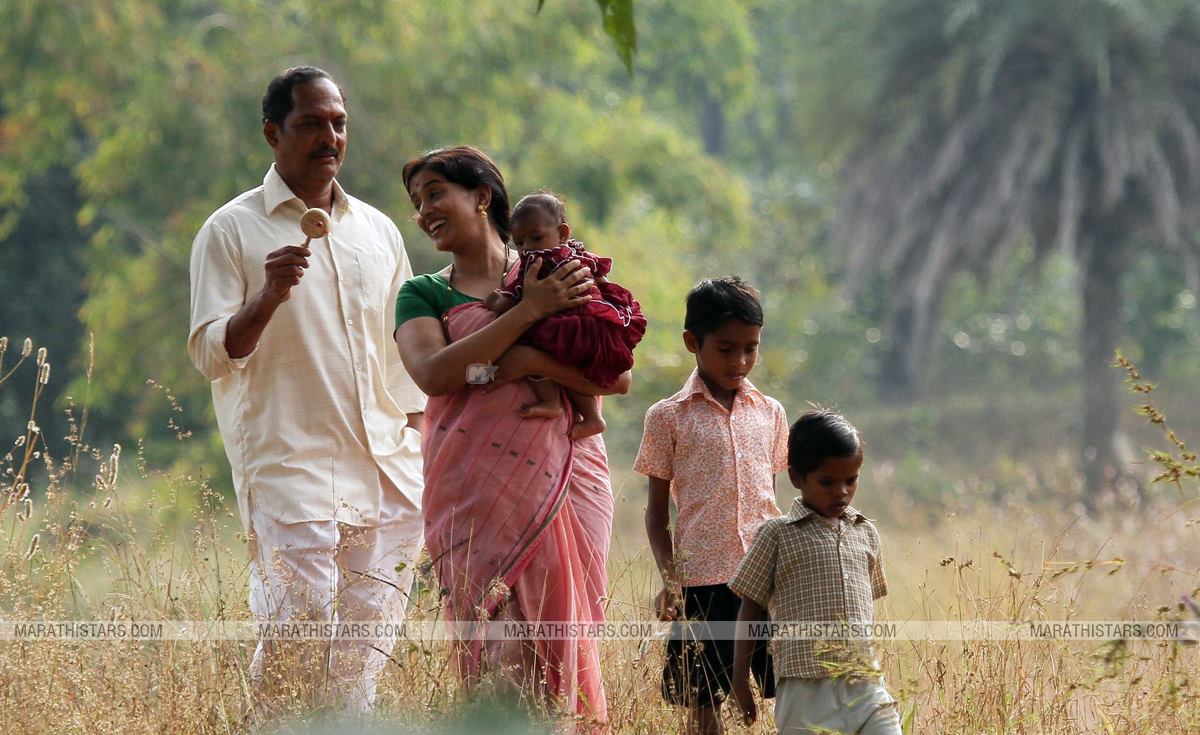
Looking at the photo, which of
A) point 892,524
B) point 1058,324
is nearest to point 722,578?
point 892,524

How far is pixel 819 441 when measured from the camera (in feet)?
10.9

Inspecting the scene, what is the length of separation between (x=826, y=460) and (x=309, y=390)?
1.48m

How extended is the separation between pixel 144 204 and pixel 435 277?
10907 mm

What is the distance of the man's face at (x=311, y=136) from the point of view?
4.00m

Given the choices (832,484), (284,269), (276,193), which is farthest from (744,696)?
(276,193)

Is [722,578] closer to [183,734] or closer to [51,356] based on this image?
[183,734]

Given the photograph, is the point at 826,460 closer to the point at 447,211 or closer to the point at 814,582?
the point at 814,582

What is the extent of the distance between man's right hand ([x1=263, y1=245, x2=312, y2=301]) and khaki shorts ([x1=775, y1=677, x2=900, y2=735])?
1.56m

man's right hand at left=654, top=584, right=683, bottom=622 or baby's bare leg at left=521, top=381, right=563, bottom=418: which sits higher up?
baby's bare leg at left=521, top=381, right=563, bottom=418

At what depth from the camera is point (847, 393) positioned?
26984mm

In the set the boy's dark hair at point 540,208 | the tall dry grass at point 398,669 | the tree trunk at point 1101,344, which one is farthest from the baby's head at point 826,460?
the tree trunk at point 1101,344

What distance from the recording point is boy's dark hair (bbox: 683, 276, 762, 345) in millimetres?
3684

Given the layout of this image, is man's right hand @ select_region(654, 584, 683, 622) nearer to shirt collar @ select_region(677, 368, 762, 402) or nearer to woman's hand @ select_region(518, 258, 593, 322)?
shirt collar @ select_region(677, 368, 762, 402)

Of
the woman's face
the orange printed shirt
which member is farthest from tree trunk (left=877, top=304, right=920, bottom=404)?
the woman's face
